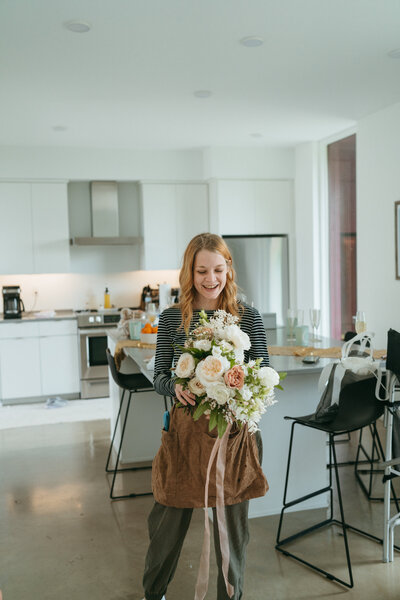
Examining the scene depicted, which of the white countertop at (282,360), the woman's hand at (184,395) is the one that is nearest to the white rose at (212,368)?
the woman's hand at (184,395)

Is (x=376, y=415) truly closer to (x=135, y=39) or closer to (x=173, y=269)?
(x=135, y=39)

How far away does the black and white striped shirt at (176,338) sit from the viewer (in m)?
2.19

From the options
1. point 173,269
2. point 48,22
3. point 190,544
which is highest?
point 48,22

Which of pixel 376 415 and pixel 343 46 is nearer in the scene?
pixel 376 415

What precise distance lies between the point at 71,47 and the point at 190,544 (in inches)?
118

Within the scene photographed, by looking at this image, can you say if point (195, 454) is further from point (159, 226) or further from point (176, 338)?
point (159, 226)

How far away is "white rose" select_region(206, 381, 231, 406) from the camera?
5.97 feet

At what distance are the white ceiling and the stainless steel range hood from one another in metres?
0.86

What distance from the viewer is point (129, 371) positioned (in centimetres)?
428

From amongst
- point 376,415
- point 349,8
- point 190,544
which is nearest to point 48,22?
point 349,8

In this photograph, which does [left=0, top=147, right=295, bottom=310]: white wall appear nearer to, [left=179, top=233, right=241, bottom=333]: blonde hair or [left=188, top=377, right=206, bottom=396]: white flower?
[left=179, top=233, right=241, bottom=333]: blonde hair

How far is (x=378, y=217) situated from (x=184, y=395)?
12.5 ft

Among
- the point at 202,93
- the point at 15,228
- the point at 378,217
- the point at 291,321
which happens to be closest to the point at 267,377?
the point at 291,321

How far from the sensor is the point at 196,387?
1.88m
